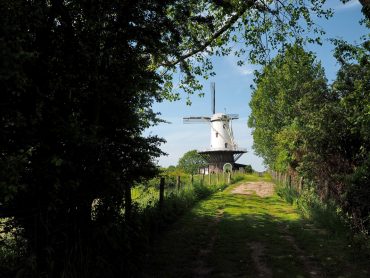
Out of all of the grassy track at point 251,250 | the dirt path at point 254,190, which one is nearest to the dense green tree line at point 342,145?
the grassy track at point 251,250

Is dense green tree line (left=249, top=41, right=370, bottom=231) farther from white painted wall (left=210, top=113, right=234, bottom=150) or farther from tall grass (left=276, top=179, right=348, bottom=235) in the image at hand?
white painted wall (left=210, top=113, right=234, bottom=150)

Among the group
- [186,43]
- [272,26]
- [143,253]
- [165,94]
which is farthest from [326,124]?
[143,253]

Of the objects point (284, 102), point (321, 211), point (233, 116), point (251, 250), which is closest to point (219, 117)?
point (233, 116)

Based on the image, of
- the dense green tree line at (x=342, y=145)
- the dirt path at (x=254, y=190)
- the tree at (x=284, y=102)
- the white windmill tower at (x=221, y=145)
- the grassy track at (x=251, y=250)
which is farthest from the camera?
the white windmill tower at (x=221, y=145)

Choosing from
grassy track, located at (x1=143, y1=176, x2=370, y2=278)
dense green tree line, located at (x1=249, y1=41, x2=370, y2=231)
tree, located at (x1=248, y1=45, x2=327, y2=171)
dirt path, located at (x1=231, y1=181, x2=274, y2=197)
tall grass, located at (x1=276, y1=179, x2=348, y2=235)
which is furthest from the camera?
dirt path, located at (x1=231, y1=181, x2=274, y2=197)

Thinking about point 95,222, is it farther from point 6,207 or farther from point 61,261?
point 6,207

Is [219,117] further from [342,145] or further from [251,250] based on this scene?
[251,250]

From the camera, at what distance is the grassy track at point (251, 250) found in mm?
9461

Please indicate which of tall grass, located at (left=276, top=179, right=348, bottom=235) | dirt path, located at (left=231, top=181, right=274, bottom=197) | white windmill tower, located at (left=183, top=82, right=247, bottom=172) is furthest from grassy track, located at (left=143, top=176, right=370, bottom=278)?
white windmill tower, located at (left=183, top=82, right=247, bottom=172)

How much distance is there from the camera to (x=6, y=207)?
6797 millimetres

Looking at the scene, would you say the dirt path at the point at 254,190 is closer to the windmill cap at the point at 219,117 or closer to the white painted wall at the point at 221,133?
the white painted wall at the point at 221,133

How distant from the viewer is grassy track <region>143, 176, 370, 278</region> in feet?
31.0

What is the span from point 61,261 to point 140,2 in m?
5.07

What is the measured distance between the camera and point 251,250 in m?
11.5
